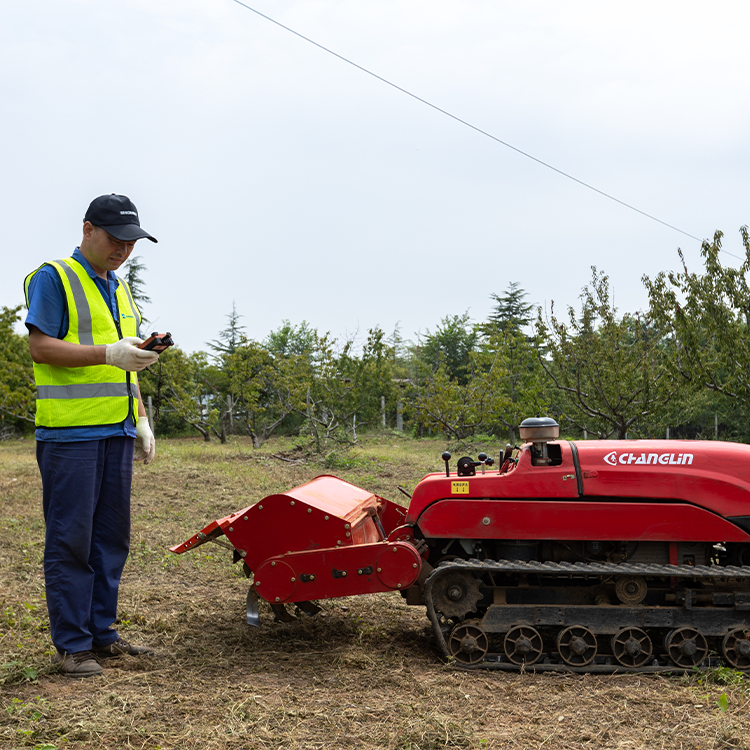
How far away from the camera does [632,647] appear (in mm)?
3783

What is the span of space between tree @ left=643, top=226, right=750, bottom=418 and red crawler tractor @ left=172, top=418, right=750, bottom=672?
29.4ft

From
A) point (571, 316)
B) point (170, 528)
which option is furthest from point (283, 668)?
point (571, 316)

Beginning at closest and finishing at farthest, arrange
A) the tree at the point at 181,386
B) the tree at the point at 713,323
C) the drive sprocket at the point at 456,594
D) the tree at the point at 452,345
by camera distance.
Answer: the drive sprocket at the point at 456,594, the tree at the point at 713,323, the tree at the point at 181,386, the tree at the point at 452,345

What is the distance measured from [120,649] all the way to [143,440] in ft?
3.80

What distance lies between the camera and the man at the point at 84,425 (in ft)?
12.2

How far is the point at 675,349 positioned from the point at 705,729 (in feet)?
39.9

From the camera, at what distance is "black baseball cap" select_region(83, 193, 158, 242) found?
3881 millimetres

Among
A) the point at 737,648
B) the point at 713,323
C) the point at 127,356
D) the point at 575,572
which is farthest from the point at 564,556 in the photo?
the point at 713,323

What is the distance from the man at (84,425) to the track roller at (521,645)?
2.14 metres

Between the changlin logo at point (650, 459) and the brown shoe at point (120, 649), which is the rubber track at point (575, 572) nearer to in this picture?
the changlin logo at point (650, 459)

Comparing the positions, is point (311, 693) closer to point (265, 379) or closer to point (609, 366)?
point (609, 366)

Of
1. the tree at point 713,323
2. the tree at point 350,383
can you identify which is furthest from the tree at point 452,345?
the tree at point 713,323

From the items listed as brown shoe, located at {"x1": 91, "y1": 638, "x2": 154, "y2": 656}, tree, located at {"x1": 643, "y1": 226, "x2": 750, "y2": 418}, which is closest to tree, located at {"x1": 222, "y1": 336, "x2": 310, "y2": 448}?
tree, located at {"x1": 643, "y1": 226, "x2": 750, "y2": 418}

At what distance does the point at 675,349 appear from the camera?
14219 mm
